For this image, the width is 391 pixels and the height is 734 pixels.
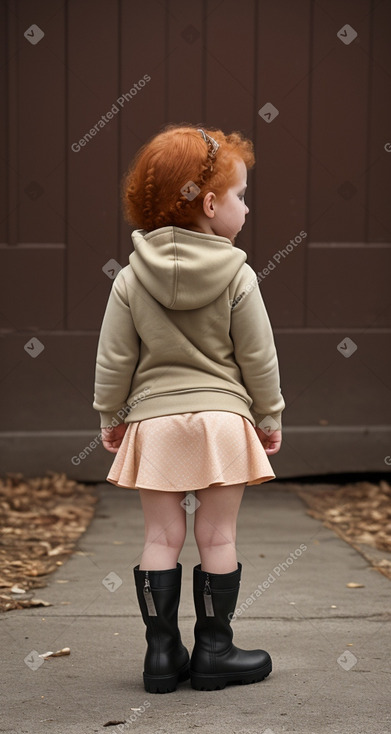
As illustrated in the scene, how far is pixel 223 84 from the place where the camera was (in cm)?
533

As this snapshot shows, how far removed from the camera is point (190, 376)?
2.78 m

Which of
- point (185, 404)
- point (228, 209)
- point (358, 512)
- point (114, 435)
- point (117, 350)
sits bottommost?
point (358, 512)

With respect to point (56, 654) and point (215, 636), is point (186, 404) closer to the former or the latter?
point (215, 636)

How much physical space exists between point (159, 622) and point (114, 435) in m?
0.53

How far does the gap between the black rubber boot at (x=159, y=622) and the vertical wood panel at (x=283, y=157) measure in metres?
2.82

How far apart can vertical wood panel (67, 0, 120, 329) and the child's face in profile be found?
2585 mm

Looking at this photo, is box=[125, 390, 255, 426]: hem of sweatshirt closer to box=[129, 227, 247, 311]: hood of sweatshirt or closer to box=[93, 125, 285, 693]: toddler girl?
box=[93, 125, 285, 693]: toddler girl

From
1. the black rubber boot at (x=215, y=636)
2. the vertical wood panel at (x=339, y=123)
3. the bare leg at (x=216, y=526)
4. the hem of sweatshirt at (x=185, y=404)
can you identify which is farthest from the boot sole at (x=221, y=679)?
the vertical wood panel at (x=339, y=123)

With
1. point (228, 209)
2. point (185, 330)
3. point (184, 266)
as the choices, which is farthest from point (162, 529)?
point (228, 209)

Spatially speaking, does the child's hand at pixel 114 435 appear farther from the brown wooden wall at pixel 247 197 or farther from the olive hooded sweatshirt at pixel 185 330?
the brown wooden wall at pixel 247 197

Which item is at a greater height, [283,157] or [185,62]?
[185,62]

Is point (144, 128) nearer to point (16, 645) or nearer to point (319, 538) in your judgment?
point (319, 538)

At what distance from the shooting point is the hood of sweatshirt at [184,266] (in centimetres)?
272

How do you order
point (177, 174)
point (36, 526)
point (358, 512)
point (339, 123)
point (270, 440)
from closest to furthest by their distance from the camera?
point (177, 174) → point (270, 440) → point (36, 526) → point (358, 512) → point (339, 123)
